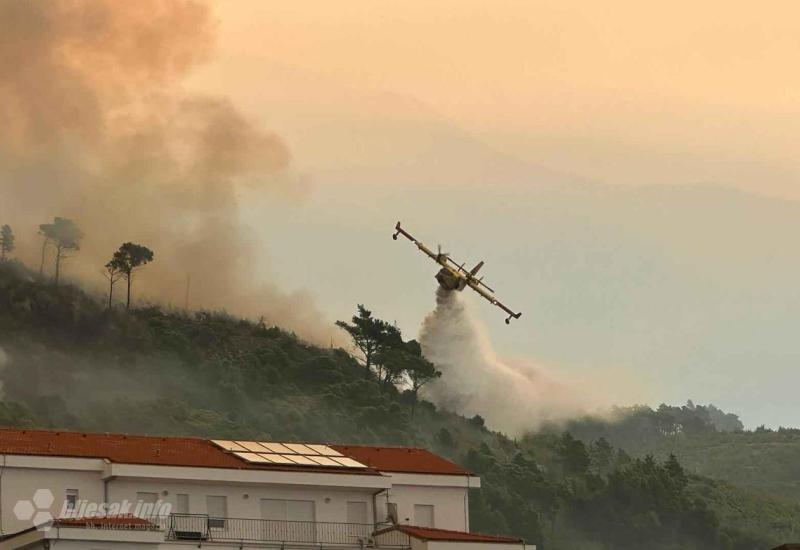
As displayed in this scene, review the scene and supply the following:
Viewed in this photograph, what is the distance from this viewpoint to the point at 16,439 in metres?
88.3

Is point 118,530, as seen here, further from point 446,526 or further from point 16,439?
point 446,526

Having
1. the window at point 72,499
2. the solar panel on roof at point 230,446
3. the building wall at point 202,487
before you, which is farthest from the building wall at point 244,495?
the solar panel on roof at point 230,446

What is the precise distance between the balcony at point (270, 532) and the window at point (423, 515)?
153 inches

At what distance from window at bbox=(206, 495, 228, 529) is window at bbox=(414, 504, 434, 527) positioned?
32.0ft

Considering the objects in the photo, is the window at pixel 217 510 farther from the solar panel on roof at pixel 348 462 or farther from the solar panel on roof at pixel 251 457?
the solar panel on roof at pixel 348 462

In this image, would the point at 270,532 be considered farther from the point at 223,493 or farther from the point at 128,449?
the point at 128,449

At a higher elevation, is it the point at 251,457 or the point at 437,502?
the point at 251,457

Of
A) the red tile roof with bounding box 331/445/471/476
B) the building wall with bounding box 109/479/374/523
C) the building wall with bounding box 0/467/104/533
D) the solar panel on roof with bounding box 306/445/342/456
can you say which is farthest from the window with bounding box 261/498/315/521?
the building wall with bounding box 0/467/104/533

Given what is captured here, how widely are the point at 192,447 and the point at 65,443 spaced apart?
544cm

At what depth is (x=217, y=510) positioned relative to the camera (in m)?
88.8

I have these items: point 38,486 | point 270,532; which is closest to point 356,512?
point 270,532

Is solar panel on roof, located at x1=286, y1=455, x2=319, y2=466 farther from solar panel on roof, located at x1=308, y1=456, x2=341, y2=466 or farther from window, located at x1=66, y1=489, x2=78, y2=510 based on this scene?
window, located at x1=66, y1=489, x2=78, y2=510

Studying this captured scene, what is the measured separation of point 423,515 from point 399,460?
3.24 meters

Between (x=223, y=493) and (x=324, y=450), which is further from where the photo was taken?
(x=324, y=450)
